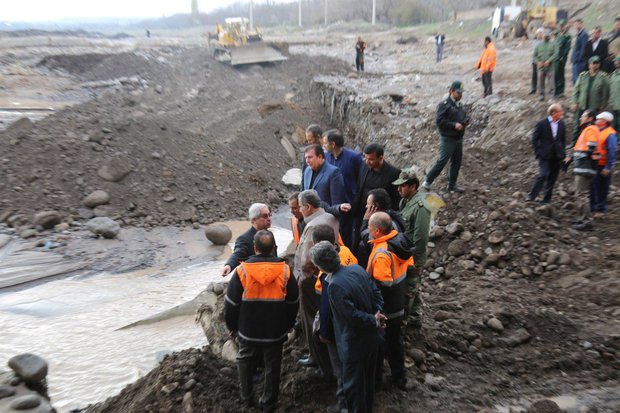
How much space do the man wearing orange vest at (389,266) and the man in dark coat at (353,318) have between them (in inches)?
7.0

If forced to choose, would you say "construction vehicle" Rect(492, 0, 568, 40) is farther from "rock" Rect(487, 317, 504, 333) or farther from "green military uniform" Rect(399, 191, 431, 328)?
"green military uniform" Rect(399, 191, 431, 328)

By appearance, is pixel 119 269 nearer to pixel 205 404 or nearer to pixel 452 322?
pixel 205 404

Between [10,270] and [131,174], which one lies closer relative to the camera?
[10,270]

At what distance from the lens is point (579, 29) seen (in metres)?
9.79

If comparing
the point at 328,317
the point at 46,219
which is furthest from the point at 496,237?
the point at 46,219

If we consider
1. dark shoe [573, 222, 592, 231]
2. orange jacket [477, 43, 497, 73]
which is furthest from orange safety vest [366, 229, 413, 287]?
orange jacket [477, 43, 497, 73]

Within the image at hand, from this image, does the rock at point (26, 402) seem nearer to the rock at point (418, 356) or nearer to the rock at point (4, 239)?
the rock at point (418, 356)

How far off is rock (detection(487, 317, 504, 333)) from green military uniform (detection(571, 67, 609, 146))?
15.3ft

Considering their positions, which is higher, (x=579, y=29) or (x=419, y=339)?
(x=579, y=29)

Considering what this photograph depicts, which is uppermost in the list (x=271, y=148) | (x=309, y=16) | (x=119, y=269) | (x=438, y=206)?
(x=309, y=16)

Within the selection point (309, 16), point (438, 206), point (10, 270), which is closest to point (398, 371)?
point (438, 206)

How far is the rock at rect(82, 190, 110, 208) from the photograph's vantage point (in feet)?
34.5

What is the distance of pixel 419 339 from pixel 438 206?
385 cm

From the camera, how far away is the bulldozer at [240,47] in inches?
936
